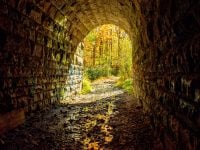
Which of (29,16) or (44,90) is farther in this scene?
(44,90)

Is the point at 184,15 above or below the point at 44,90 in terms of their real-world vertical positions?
above

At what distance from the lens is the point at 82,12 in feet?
33.7

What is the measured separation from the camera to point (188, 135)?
2.45 m

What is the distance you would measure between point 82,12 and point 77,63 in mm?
4312

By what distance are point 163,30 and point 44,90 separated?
5.51 metres

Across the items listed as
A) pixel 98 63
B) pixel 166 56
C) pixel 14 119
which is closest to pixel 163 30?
pixel 166 56

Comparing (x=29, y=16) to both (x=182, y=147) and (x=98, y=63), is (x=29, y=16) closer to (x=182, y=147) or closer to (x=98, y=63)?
(x=182, y=147)

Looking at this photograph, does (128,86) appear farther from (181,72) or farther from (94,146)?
(181,72)

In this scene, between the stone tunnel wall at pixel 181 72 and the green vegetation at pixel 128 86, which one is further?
the green vegetation at pixel 128 86

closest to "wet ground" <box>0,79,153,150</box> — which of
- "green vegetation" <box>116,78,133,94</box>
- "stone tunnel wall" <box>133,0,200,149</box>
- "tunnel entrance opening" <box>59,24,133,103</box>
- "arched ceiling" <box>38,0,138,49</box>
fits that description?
"stone tunnel wall" <box>133,0,200,149</box>

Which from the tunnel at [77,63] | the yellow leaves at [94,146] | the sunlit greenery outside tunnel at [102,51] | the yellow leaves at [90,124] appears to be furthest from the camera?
the sunlit greenery outside tunnel at [102,51]

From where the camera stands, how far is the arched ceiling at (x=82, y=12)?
7953mm

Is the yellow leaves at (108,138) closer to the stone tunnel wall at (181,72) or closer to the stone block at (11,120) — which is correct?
the stone tunnel wall at (181,72)

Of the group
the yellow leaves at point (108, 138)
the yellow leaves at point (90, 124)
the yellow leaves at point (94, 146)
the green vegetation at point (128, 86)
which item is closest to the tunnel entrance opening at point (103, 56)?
the green vegetation at point (128, 86)
